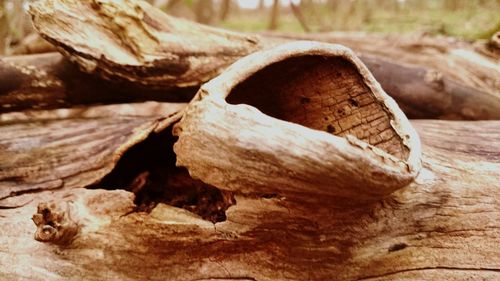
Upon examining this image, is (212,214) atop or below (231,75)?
below

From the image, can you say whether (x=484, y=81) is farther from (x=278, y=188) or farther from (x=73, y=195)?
(x=73, y=195)

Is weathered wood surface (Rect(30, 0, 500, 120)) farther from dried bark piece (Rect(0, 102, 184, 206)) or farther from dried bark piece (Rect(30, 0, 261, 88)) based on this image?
dried bark piece (Rect(0, 102, 184, 206))

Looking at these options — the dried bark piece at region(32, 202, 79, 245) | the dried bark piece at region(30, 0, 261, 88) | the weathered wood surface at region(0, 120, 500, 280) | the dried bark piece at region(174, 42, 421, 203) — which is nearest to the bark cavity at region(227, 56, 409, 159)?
the dried bark piece at region(174, 42, 421, 203)

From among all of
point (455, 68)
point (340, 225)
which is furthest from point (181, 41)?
point (455, 68)

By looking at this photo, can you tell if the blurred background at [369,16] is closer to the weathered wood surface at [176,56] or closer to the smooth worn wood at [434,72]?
the smooth worn wood at [434,72]

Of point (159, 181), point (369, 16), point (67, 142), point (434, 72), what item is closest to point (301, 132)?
point (159, 181)
